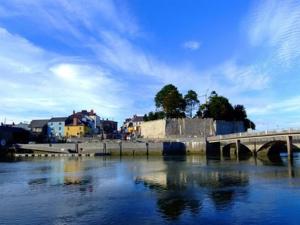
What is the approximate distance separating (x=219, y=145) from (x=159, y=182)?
60.7 m

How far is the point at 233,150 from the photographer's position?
99.2m

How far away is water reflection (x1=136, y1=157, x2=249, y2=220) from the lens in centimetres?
2750

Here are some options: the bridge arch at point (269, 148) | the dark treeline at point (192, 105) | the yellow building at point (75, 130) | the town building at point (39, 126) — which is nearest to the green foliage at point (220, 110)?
the dark treeline at point (192, 105)

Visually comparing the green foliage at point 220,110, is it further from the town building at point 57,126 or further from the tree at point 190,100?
the town building at point 57,126

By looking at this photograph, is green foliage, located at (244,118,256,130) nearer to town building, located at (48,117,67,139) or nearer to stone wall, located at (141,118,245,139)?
stone wall, located at (141,118,245,139)

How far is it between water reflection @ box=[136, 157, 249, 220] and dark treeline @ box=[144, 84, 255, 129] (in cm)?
7191

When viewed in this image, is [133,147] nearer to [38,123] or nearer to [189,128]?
[189,128]

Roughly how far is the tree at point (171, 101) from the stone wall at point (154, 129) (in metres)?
6.86

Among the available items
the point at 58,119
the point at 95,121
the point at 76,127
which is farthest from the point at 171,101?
the point at 95,121

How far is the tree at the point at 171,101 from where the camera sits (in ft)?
401

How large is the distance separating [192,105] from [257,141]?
43796 mm

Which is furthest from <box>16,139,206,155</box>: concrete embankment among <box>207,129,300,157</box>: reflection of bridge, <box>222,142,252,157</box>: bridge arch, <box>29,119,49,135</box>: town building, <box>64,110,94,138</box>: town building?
<box>29,119,49,135</box>: town building

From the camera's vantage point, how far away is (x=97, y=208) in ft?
91.5

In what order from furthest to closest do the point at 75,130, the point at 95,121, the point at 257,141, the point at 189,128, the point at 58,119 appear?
the point at 95,121, the point at 58,119, the point at 75,130, the point at 189,128, the point at 257,141
